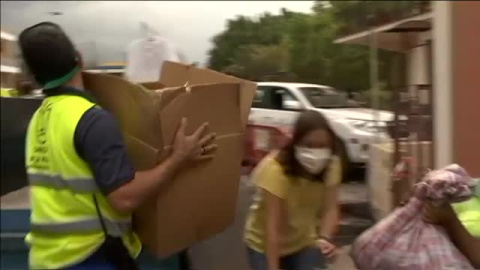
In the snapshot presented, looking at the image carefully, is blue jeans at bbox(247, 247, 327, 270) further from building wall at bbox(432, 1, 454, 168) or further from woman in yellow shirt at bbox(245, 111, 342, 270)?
building wall at bbox(432, 1, 454, 168)

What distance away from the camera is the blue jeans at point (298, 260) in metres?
3.13

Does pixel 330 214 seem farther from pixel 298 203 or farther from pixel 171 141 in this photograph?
pixel 171 141

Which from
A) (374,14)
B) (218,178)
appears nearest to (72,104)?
(218,178)

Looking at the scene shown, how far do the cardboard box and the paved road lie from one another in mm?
469

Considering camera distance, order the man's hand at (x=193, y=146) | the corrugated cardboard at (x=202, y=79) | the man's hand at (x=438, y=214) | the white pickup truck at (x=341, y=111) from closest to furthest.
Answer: the man's hand at (x=193, y=146), the corrugated cardboard at (x=202, y=79), the man's hand at (x=438, y=214), the white pickup truck at (x=341, y=111)

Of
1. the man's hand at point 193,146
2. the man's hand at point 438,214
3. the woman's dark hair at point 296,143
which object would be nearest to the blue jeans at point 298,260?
the woman's dark hair at point 296,143

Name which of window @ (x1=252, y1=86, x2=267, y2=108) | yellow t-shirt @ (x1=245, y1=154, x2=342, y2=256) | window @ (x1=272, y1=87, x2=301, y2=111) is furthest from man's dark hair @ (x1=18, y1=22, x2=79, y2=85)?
window @ (x1=272, y1=87, x2=301, y2=111)

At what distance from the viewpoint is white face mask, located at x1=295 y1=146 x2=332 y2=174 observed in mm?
3035

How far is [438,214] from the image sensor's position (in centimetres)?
260

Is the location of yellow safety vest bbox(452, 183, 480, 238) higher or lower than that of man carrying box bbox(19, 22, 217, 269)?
lower

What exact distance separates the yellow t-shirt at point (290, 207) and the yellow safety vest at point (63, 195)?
3.53 feet

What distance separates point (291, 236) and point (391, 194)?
1.83 meters

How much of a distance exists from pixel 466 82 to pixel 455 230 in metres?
1.29

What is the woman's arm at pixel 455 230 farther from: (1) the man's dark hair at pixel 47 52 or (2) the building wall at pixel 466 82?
(1) the man's dark hair at pixel 47 52
